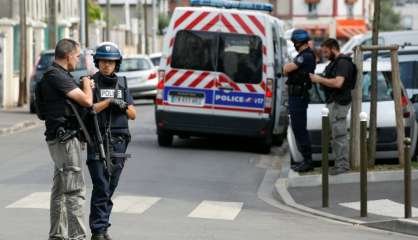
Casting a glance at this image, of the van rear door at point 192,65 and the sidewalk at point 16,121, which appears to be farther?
the sidewalk at point 16,121

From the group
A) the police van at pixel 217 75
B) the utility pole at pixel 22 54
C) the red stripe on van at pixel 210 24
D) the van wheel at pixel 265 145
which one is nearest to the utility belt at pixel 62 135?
the police van at pixel 217 75

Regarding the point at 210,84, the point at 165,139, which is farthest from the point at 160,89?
the point at 165,139

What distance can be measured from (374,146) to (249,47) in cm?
488

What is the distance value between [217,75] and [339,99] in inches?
198

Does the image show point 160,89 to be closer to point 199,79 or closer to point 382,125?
point 199,79

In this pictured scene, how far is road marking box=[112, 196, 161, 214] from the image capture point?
13242 mm

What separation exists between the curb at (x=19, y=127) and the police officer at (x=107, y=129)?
15316 millimetres

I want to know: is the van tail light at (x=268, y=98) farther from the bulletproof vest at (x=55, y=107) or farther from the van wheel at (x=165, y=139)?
the bulletproof vest at (x=55, y=107)

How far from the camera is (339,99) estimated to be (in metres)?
16.5

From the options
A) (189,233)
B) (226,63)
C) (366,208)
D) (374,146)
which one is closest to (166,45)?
(226,63)

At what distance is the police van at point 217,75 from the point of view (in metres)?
21.2

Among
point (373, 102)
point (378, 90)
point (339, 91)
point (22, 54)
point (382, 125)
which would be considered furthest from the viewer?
point (22, 54)

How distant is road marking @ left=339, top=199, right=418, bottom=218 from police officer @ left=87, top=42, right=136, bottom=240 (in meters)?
3.63

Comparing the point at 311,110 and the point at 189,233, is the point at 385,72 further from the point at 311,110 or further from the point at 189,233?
the point at 189,233
